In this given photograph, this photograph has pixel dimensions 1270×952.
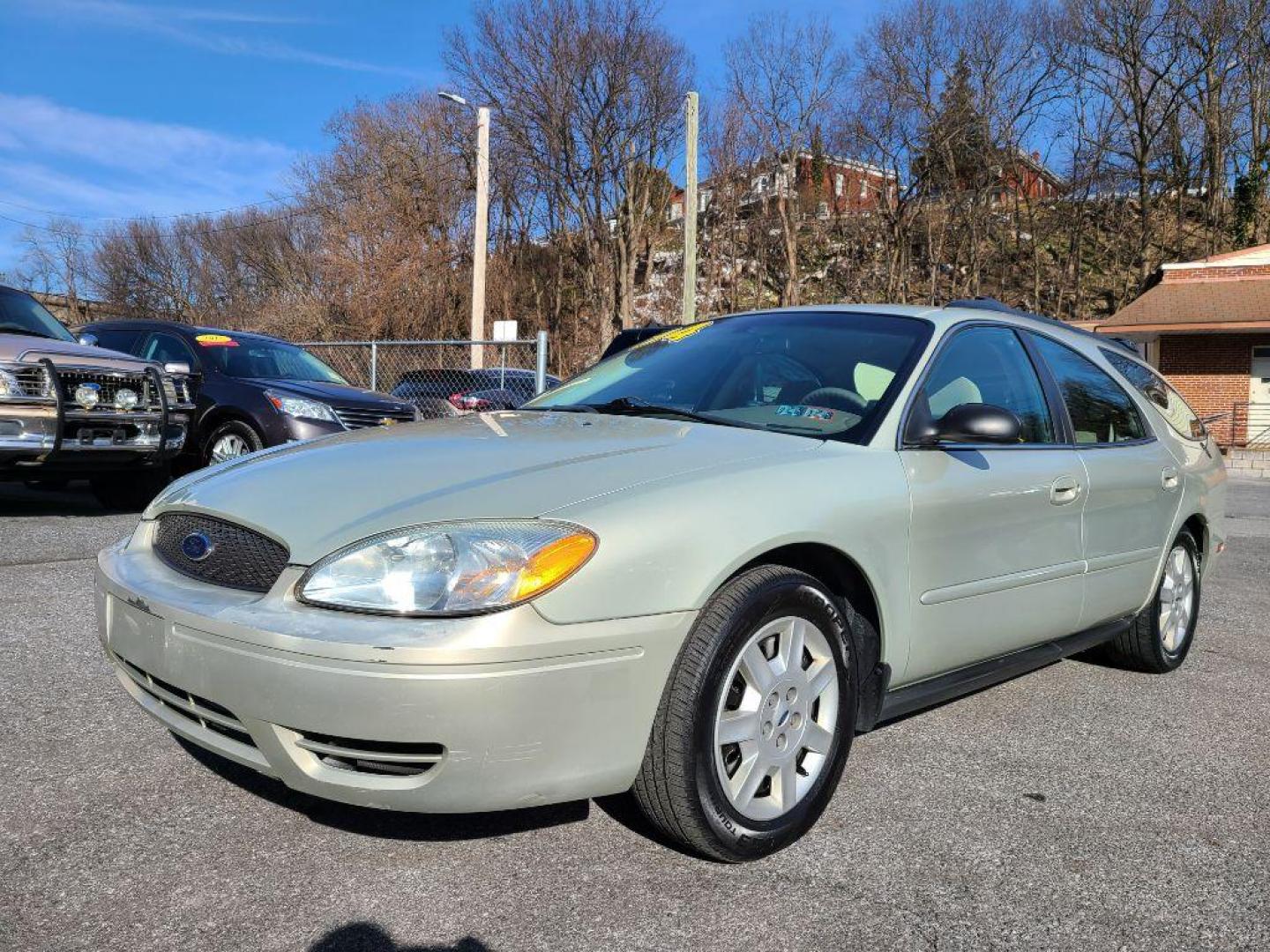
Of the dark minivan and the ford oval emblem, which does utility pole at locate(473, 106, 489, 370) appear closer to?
the dark minivan

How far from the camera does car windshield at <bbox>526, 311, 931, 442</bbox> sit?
3.13m

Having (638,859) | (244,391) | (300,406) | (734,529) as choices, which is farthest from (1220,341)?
(638,859)

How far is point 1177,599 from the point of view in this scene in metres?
4.41

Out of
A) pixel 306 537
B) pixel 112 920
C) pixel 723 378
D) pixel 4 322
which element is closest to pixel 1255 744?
pixel 723 378

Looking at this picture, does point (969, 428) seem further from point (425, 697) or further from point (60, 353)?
point (60, 353)

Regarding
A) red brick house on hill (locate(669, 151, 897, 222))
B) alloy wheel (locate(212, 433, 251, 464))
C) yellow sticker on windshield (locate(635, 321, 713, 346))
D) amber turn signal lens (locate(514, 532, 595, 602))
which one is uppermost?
red brick house on hill (locate(669, 151, 897, 222))

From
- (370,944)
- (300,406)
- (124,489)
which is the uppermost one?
(300,406)

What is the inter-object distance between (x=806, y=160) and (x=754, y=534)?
33.7 meters

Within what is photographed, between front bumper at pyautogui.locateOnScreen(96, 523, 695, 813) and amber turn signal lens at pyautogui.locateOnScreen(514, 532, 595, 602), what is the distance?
0.19 feet

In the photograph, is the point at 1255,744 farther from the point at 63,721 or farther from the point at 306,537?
the point at 63,721

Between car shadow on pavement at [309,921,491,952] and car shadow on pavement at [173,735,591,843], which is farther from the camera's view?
car shadow on pavement at [173,735,591,843]

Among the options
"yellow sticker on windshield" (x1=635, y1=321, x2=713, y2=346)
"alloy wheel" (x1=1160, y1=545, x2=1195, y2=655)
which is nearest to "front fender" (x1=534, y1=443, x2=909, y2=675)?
"yellow sticker on windshield" (x1=635, y1=321, x2=713, y2=346)

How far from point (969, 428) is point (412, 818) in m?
1.88

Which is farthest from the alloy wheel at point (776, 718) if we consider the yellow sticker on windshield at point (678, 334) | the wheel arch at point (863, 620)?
the yellow sticker on windshield at point (678, 334)
